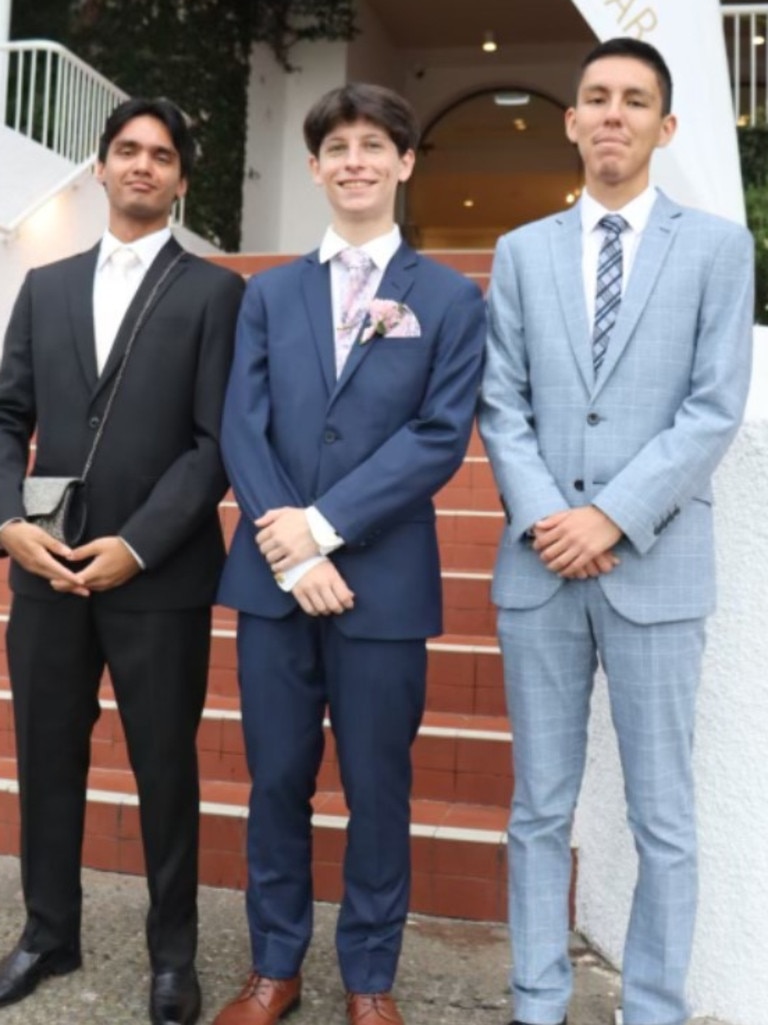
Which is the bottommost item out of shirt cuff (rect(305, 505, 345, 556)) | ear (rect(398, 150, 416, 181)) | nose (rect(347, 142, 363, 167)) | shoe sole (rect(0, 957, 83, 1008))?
shoe sole (rect(0, 957, 83, 1008))

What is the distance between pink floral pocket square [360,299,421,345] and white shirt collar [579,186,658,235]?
17.6 inches

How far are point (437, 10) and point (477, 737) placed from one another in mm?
10542

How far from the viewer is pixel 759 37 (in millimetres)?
10109

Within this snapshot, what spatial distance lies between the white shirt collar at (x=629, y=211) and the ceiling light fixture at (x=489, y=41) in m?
11.2

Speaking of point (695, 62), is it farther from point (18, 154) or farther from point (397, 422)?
point (18, 154)

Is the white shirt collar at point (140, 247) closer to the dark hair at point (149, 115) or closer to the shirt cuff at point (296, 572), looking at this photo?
the dark hair at point (149, 115)

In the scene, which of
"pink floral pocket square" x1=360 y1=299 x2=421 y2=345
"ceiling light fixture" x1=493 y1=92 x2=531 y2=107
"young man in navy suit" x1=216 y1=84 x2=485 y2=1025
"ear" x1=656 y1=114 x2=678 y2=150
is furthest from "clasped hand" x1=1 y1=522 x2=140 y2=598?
"ceiling light fixture" x1=493 y1=92 x2=531 y2=107

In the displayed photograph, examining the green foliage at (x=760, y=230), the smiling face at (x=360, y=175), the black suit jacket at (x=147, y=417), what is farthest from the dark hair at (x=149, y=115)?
the green foliage at (x=760, y=230)

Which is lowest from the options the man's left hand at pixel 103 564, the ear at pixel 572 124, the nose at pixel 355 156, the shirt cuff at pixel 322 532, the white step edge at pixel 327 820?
the white step edge at pixel 327 820

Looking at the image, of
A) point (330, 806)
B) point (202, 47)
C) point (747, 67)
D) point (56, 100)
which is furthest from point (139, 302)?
point (747, 67)

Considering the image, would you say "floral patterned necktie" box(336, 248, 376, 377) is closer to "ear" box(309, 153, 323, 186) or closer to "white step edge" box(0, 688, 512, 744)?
"ear" box(309, 153, 323, 186)

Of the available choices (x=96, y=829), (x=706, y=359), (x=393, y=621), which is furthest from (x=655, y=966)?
(x=96, y=829)

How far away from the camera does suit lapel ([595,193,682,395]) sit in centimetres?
253

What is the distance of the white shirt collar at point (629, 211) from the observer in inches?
104
